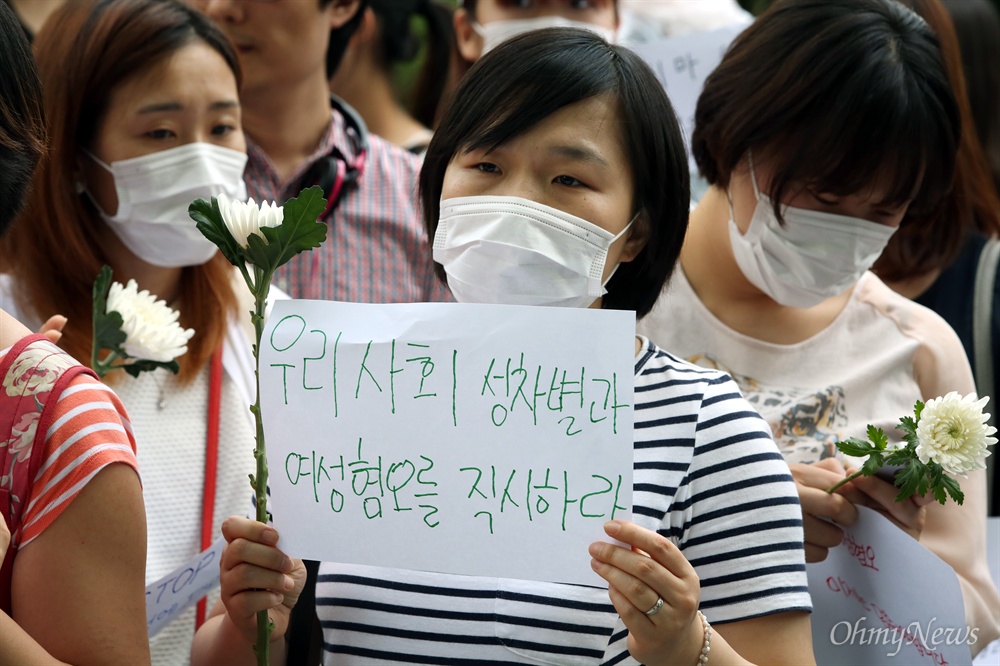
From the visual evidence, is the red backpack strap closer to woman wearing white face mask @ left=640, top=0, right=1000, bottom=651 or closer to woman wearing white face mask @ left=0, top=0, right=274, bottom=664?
woman wearing white face mask @ left=0, top=0, right=274, bottom=664

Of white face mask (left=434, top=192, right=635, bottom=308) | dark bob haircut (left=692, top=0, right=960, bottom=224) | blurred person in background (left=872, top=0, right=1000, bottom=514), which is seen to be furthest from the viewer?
blurred person in background (left=872, top=0, right=1000, bottom=514)

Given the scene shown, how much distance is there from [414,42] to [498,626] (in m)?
3.35

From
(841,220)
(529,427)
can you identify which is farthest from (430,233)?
(841,220)

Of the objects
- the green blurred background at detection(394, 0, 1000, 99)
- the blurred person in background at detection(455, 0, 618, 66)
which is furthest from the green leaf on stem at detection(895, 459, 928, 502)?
the green blurred background at detection(394, 0, 1000, 99)

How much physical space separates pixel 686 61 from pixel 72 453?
9.15 ft

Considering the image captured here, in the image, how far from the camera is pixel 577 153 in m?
2.06

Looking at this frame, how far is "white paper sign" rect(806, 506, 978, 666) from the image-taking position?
2242mm

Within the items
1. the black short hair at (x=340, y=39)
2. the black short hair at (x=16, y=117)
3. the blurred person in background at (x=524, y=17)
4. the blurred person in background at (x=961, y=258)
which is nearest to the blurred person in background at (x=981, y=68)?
the blurred person in background at (x=961, y=258)

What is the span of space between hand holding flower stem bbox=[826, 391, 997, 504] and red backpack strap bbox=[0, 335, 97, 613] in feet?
4.84

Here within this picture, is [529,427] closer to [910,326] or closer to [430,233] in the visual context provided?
[430,233]

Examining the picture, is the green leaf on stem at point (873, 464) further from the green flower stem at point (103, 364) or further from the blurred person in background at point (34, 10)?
the blurred person in background at point (34, 10)

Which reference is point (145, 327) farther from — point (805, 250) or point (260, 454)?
point (805, 250)

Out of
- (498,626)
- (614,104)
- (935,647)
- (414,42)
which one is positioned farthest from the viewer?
(414,42)

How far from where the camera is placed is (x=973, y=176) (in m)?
3.48
